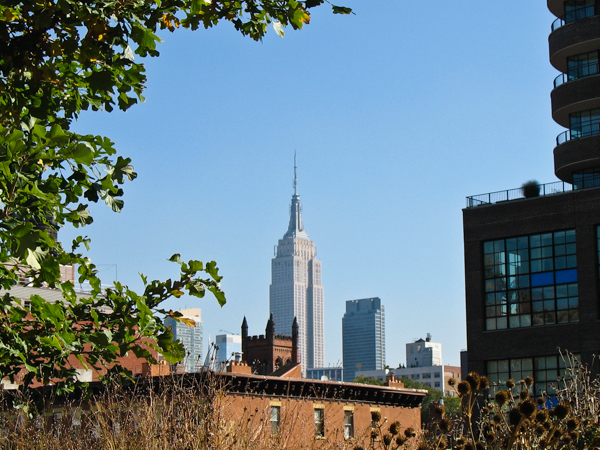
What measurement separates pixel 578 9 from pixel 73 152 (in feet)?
162

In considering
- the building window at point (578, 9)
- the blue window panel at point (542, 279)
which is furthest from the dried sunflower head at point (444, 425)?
the building window at point (578, 9)

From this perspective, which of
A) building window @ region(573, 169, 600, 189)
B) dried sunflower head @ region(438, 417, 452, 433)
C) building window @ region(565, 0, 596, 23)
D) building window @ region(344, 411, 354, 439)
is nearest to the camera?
dried sunflower head @ region(438, 417, 452, 433)

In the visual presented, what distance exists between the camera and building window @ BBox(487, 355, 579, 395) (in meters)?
45.8

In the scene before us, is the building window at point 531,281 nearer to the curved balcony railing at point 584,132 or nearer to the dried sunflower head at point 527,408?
the curved balcony railing at point 584,132

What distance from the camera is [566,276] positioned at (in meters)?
46.3

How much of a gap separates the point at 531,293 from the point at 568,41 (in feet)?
51.1

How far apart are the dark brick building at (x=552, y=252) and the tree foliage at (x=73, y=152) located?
4009 centimetres

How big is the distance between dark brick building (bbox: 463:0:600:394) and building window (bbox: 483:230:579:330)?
0.05 meters

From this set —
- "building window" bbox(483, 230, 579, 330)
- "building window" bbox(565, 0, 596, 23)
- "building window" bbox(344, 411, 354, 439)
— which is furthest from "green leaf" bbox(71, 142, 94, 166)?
"building window" bbox(565, 0, 596, 23)

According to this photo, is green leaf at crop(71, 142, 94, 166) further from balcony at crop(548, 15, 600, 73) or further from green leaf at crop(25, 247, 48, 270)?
balcony at crop(548, 15, 600, 73)

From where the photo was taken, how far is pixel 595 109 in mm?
50500

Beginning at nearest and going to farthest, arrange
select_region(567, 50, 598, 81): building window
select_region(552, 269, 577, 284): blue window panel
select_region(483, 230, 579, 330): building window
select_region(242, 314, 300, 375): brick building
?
select_region(552, 269, 577, 284): blue window panel, select_region(483, 230, 579, 330): building window, select_region(567, 50, 598, 81): building window, select_region(242, 314, 300, 375): brick building

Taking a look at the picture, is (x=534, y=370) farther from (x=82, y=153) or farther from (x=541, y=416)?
(x=82, y=153)

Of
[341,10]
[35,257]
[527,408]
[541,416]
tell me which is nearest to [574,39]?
[341,10]
